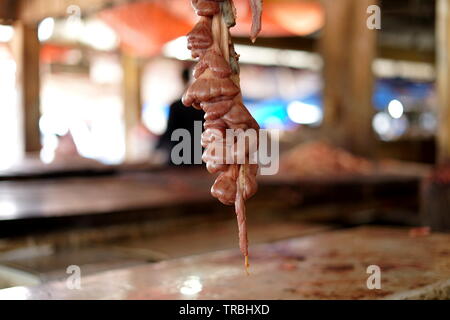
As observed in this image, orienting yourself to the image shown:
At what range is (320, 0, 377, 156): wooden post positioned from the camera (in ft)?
23.6

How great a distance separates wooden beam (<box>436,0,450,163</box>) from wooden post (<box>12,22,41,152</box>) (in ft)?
18.6

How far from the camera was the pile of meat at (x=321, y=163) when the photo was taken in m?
6.45

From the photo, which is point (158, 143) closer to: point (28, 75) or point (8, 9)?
point (28, 75)

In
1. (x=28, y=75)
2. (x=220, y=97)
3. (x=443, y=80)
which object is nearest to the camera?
(x=220, y=97)

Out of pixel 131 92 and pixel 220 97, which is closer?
pixel 220 97

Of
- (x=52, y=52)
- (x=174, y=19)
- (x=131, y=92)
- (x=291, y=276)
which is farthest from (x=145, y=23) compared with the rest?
(x=131, y=92)

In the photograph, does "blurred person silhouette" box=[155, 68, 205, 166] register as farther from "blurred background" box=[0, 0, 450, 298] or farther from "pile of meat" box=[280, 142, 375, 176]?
"pile of meat" box=[280, 142, 375, 176]

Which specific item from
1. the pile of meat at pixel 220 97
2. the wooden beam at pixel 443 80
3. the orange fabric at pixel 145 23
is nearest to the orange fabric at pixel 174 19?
the orange fabric at pixel 145 23

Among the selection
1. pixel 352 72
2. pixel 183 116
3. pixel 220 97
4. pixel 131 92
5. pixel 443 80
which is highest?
pixel 131 92

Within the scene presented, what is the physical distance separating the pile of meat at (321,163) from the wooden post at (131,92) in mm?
6937

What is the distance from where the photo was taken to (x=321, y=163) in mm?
6559

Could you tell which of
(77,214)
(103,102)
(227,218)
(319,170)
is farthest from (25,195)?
(103,102)

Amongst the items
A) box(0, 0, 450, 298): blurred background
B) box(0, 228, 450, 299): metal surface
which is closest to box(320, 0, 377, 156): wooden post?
box(0, 0, 450, 298): blurred background

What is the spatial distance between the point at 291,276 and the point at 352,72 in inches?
209
